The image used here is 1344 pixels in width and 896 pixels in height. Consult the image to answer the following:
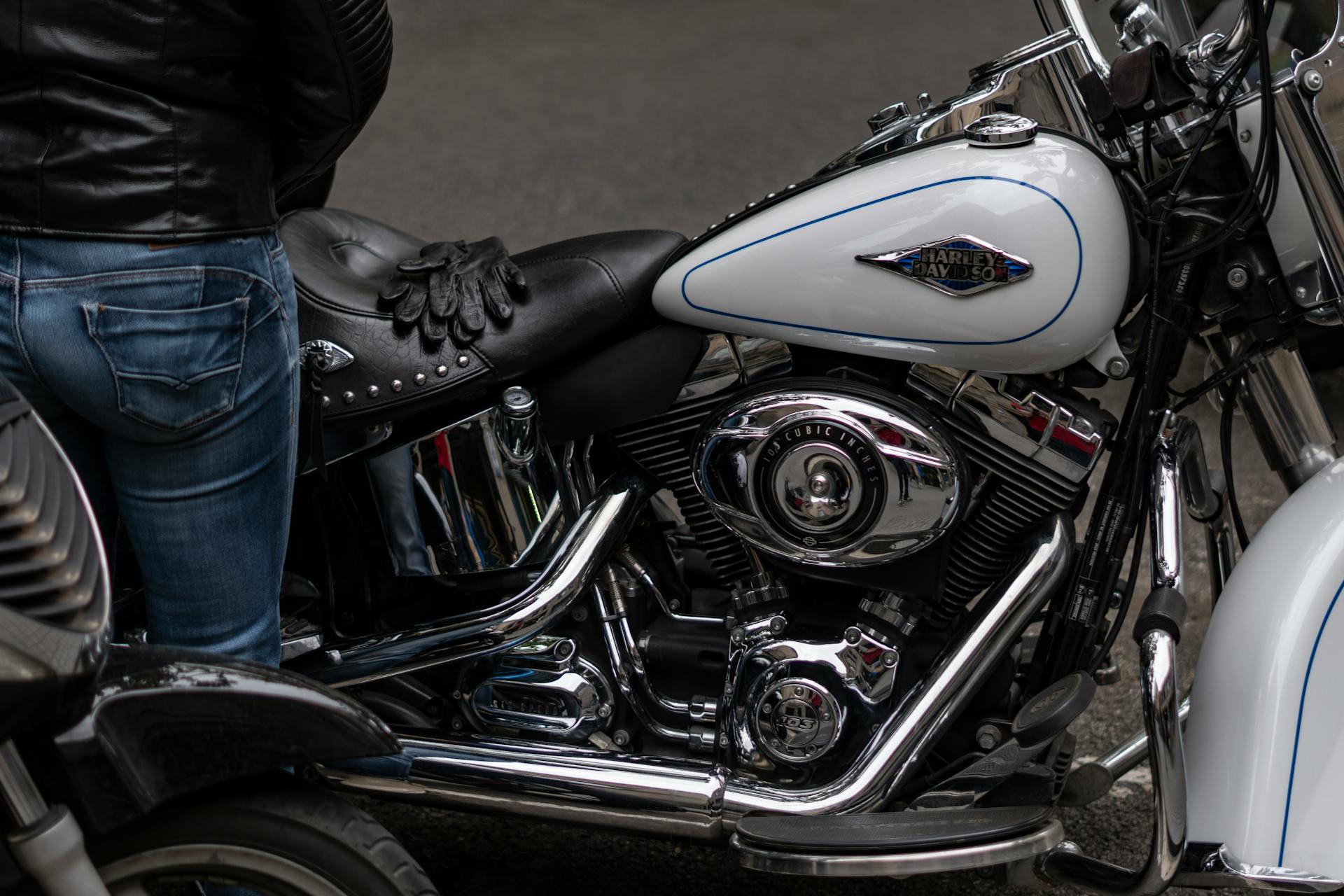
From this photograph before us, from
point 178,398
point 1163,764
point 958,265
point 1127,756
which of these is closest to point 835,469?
point 958,265

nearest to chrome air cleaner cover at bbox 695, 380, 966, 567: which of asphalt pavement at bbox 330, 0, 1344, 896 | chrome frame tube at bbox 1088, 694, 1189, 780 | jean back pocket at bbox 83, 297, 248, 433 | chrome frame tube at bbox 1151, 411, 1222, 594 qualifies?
chrome frame tube at bbox 1151, 411, 1222, 594

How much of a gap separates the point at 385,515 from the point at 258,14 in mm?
739

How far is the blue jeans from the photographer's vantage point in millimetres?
1297

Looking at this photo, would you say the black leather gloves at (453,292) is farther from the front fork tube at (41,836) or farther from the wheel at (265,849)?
the front fork tube at (41,836)

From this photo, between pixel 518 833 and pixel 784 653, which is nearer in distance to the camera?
pixel 784 653

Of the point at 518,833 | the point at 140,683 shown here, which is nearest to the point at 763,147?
the point at 518,833

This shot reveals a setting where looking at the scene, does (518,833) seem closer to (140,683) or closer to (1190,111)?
(140,683)

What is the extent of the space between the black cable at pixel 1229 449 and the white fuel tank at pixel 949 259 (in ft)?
0.78

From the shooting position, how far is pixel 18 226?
128cm

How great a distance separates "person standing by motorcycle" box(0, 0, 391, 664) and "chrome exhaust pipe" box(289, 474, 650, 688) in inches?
11.9

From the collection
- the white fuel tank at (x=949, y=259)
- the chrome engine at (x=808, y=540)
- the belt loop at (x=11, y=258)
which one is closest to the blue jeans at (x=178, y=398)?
the belt loop at (x=11, y=258)

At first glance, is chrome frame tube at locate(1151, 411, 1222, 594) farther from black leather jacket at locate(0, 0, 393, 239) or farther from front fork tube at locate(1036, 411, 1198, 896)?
black leather jacket at locate(0, 0, 393, 239)

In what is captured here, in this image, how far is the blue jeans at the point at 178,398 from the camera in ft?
4.25

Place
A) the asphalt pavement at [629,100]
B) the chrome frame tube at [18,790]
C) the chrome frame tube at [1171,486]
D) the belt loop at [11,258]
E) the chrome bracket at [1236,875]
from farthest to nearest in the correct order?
the asphalt pavement at [629,100], the chrome frame tube at [1171,486], the chrome bracket at [1236,875], the belt loop at [11,258], the chrome frame tube at [18,790]
